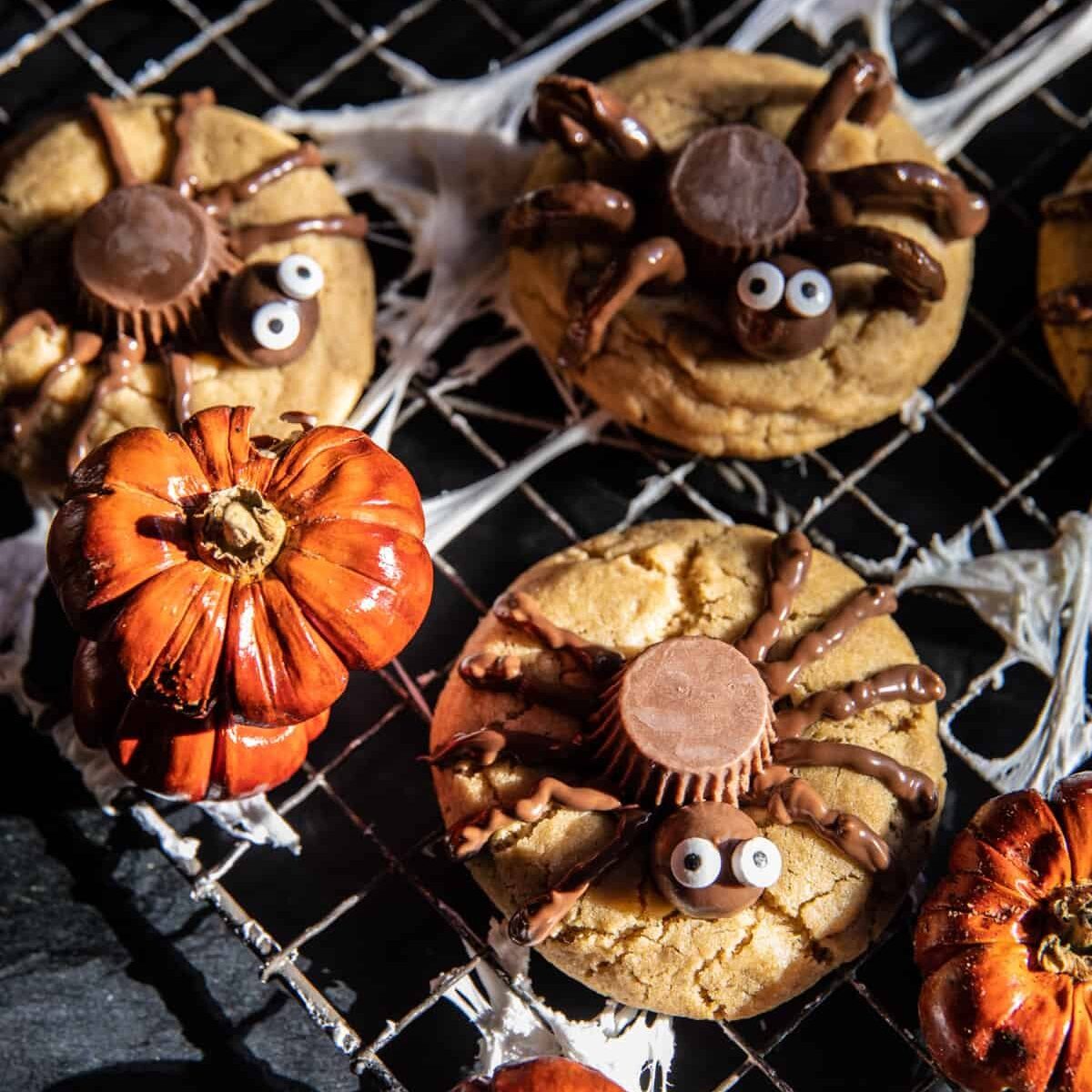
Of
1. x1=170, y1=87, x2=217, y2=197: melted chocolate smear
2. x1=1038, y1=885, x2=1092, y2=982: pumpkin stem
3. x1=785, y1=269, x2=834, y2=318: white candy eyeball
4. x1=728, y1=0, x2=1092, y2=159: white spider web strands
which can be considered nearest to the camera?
x1=1038, y1=885, x2=1092, y2=982: pumpkin stem

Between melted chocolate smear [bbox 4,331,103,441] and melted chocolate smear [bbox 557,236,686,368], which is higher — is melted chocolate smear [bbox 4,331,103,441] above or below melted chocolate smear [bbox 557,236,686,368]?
below

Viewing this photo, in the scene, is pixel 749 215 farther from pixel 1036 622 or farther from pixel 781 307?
pixel 1036 622

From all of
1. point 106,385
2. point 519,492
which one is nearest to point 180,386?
point 106,385

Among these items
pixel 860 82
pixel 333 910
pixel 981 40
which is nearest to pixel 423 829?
pixel 333 910

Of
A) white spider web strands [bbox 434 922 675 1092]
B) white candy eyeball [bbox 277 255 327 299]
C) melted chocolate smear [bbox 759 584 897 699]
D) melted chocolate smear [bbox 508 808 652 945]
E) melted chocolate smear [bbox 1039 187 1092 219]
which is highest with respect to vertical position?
melted chocolate smear [bbox 1039 187 1092 219]

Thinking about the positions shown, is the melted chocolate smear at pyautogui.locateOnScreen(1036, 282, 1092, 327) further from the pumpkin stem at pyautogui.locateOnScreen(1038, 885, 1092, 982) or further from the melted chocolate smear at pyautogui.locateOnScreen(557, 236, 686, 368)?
the pumpkin stem at pyautogui.locateOnScreen(1038, 885, 1092, 982)

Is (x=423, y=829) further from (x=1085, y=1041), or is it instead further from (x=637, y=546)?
(x=1085, y=1041)

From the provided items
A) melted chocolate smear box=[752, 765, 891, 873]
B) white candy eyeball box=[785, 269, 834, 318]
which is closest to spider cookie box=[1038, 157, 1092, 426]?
white candy eyeball box=[785, 269, 834, 318]
